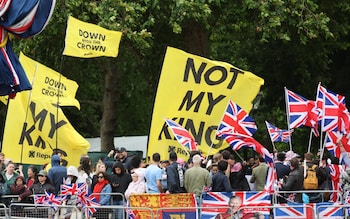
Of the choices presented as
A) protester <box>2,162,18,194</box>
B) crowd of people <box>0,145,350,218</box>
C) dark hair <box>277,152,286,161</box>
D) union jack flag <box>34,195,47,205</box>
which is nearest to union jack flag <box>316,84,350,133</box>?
crowd of people <box>0,145,350,218</box>

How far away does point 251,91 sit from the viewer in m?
21.7

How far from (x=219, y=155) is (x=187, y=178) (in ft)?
4.33

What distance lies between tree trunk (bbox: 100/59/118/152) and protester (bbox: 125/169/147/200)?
56.4 ft

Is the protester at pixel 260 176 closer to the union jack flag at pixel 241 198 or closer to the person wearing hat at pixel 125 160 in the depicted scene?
the person wearing hat at pixel 125 160

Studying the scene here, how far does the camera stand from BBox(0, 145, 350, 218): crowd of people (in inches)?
704

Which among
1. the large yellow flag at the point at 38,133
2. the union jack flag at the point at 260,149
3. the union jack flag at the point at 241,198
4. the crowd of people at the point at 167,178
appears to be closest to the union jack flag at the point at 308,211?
the union jack flag at the point at 241,198

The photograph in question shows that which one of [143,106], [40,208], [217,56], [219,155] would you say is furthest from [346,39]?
[40,208]

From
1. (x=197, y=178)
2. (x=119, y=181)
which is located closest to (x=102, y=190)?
(x=119, y=181)

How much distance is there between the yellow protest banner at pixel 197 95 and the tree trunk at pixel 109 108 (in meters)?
14.2

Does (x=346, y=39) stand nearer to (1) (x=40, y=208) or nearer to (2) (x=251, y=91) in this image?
(2) (x=251, y=91)

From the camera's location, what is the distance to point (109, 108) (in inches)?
1431

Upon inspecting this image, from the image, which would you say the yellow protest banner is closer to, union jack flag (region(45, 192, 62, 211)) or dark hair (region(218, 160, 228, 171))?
dark hair (region(218, 160, 228, 171))

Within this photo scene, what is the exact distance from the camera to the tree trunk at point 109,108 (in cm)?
3584

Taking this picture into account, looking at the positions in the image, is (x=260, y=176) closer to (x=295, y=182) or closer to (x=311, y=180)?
(x=295, y=182)
